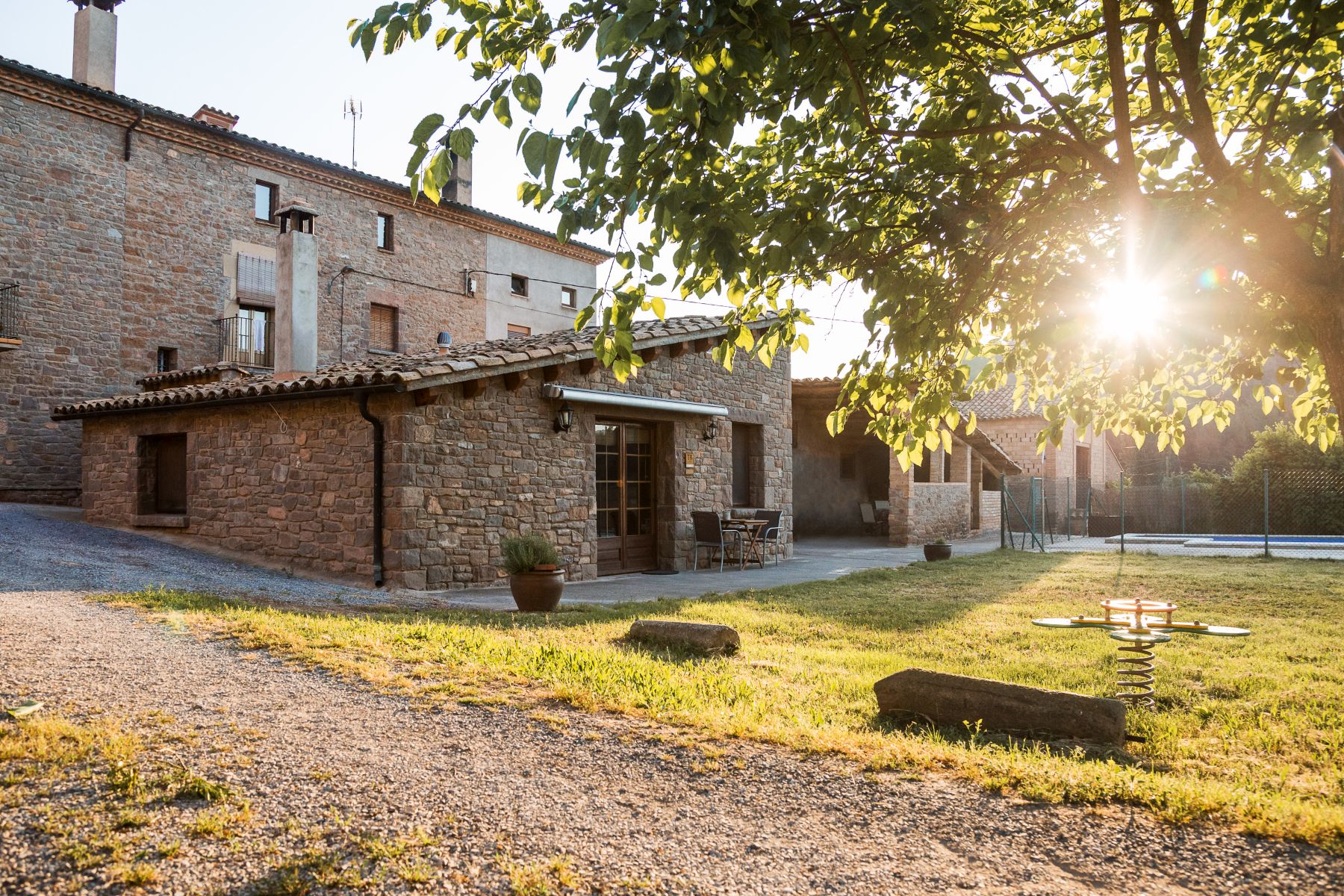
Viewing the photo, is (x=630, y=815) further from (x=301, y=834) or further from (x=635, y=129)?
(x=635, y=129)

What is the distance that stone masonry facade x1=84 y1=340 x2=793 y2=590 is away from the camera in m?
8.74

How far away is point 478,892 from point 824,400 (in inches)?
623

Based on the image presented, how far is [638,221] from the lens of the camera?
301 cm

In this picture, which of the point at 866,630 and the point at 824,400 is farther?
the point at 824,400

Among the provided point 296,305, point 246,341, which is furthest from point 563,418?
point 246,341

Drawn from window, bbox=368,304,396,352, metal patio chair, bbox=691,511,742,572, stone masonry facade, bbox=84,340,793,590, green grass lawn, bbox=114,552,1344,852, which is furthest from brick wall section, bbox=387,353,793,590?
window, bbox=368,304,396,352

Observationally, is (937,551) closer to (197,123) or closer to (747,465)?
(747,465)

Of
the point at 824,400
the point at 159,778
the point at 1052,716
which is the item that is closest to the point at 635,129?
the point at 159,778

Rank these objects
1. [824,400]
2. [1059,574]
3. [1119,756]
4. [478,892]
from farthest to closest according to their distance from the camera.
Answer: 1. [824,400]
2. [1059,574]
3. [1119,756]
4. [478,892]

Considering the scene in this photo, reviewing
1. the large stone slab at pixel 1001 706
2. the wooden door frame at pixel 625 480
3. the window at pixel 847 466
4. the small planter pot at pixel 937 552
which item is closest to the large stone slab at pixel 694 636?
the large stone slab at pixel 1001 706

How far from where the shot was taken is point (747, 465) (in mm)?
13430

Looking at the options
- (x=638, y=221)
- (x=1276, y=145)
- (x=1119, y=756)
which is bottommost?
(x=1119, y=756)

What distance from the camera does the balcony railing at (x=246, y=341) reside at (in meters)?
17.9

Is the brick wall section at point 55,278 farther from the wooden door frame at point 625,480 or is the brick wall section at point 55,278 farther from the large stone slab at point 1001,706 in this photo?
the large stone slab at point 1001,706
